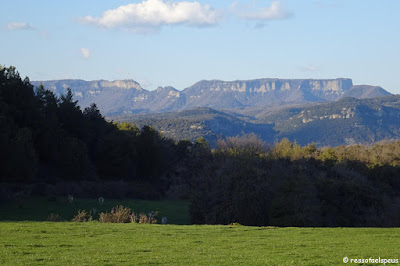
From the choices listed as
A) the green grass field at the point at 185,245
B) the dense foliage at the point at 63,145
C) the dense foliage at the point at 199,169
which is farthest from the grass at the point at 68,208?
the green grass field at the point at 185,245

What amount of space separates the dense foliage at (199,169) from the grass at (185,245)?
13.2 m

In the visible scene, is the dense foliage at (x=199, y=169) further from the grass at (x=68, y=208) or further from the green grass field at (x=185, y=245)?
the green grass field at (x=185, y=245)

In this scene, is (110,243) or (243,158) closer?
(110,243)

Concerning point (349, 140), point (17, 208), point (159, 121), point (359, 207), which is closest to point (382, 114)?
point (349, 140)

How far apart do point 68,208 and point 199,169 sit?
22305mm

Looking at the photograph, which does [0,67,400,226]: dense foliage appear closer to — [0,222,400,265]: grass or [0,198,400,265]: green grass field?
[0,198,400,265]: green grass field

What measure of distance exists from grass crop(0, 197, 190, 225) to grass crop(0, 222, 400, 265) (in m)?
12.8

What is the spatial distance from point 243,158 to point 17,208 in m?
15.8

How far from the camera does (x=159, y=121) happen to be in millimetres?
184750

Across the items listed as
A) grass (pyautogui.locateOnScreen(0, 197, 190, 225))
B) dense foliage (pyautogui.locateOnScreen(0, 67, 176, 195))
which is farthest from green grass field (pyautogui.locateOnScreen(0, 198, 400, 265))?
dense foliage (pyautogui.locateOnScreen(0, 67, 176, 195))

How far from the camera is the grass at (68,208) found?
3153 centimetres

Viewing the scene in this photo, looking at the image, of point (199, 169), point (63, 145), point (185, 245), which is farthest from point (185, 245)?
point (199, 169)

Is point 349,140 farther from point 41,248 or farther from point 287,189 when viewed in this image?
point 41,248

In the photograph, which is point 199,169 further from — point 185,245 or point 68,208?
point 185,245
